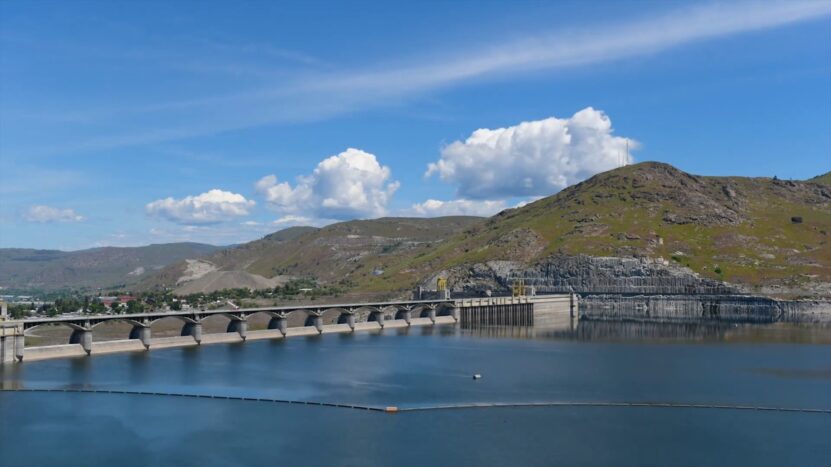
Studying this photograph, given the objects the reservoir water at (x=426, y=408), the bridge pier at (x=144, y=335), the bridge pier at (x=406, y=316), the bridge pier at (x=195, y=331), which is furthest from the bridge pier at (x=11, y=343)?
the bridge pier at (x=406, y=316)

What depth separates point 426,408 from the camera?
7438 centimetres

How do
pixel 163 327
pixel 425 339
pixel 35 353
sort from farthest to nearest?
pixel 163 327
pixel 425 339
pixel 35 353

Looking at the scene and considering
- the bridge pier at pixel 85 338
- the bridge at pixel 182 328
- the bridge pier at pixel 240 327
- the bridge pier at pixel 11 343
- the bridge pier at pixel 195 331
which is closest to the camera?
the bridge pier at pixel 11 343

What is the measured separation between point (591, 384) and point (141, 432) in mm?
49644

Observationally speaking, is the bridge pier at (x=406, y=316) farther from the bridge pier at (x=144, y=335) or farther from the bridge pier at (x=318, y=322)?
the bridge pier at (x=144, y=335)

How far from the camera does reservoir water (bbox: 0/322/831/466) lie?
59.1 meters

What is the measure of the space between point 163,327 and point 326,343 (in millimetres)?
56279

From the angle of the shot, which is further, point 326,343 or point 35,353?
point 326,343

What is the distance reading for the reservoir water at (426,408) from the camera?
59.1 metres

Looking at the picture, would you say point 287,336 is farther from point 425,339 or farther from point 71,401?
point 71,401

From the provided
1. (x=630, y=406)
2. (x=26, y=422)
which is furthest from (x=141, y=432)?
(x=630, y=406)

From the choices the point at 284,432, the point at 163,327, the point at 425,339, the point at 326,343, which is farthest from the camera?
the point at 163,327

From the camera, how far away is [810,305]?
7751 inches

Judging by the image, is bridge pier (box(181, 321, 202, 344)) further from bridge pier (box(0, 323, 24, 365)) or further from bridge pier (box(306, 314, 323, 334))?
bridge pier (box(0, 323, 24, 365))
